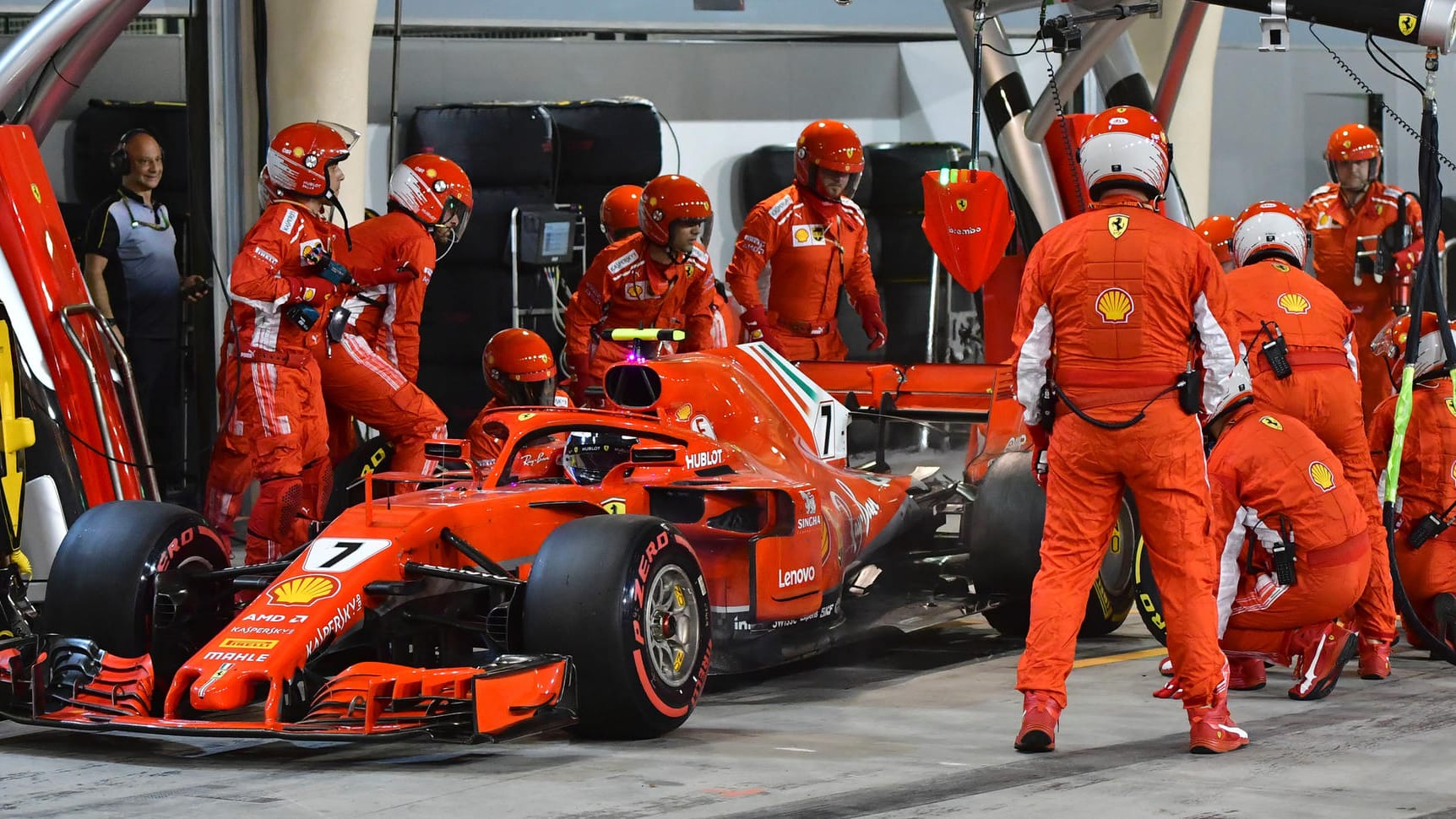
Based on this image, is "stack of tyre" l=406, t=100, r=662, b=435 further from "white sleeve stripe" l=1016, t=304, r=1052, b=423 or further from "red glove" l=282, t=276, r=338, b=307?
"white sleeve stripe" l=1016, t=304, r=1052, b=423

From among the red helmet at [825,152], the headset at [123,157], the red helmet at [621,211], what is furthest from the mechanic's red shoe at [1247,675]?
the headset at [123,157]

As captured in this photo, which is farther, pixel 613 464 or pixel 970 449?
pixel 970 449

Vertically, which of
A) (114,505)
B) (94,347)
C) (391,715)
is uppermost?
(94,347)

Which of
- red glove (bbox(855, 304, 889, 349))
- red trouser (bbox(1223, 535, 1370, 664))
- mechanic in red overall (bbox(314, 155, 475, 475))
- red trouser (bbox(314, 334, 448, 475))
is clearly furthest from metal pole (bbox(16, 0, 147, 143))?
red trouser (bbox(1223, 535, 1370, 664))

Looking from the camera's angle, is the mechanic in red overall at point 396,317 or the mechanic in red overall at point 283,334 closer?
the mechanic in red overall at point 283,334

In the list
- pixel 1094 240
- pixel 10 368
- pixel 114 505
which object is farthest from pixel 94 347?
pixel 1094 240

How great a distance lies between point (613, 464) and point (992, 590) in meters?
1.80

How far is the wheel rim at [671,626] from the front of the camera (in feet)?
21.5

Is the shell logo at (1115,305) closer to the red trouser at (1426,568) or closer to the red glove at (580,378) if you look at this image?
the red trouser at (1426,568)

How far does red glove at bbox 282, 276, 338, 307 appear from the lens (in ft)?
30.4

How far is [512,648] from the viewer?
6.53 m

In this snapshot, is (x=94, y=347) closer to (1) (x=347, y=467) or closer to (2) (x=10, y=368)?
(2) (x=10, y=368)

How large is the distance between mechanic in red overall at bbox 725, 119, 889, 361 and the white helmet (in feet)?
11.5

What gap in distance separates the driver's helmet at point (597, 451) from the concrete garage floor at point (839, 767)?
3.18 ft
